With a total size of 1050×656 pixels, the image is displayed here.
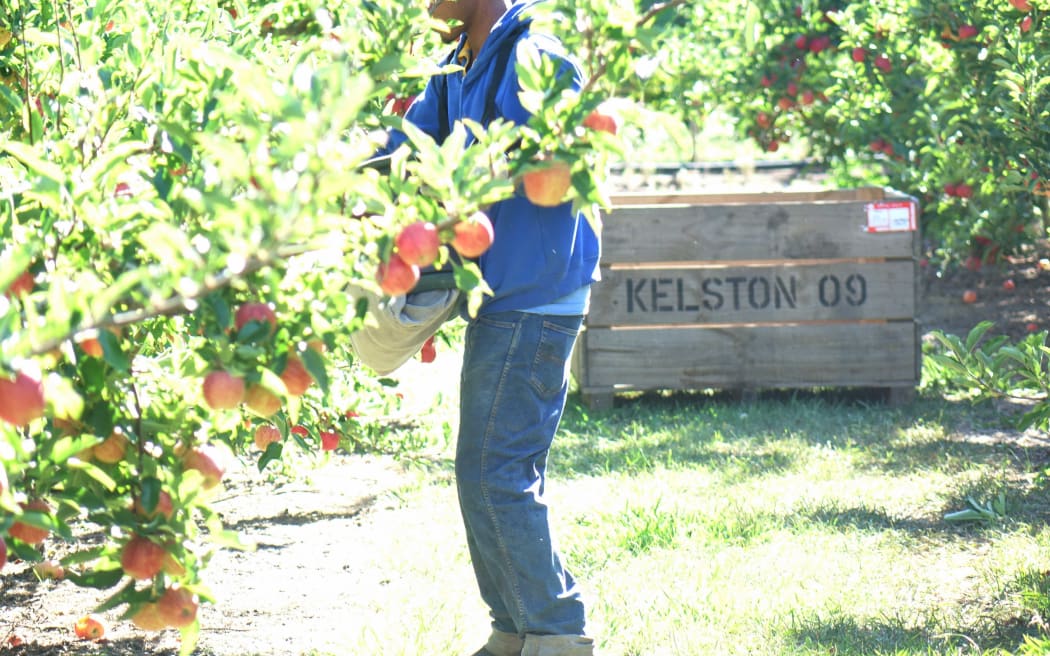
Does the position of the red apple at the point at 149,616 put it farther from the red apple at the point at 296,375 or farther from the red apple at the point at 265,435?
the red apple at the point at 265,435

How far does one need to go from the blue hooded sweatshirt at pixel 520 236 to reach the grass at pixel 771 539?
956mm

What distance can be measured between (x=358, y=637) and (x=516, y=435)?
838 millimetres

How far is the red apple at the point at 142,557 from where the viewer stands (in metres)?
1.65

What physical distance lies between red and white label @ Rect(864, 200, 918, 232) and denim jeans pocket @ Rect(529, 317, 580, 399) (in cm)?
303

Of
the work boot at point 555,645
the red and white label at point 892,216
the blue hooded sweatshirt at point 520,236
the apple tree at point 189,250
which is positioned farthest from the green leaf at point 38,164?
the red and white label at point 892,216

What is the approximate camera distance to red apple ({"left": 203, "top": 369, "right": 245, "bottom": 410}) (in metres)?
1.60

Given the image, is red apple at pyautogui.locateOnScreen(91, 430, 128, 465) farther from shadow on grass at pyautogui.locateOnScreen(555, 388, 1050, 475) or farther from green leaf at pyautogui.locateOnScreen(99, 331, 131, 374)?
shadow on grass at pyautogui.locateOnScreen(555, 388, 1050, 475)

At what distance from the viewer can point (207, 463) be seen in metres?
1.74

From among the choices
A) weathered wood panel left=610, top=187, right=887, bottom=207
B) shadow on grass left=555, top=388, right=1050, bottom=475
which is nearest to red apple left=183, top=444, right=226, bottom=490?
shadow on grass left=555, top=388, right=1050, bottom=475

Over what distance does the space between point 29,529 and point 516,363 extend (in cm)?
106

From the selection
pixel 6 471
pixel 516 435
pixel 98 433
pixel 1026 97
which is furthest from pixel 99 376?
pixel 1026 97

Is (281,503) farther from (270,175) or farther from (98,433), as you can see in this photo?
(270,175)

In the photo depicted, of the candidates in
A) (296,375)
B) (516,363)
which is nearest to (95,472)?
(296,375)

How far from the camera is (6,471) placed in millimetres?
1484
